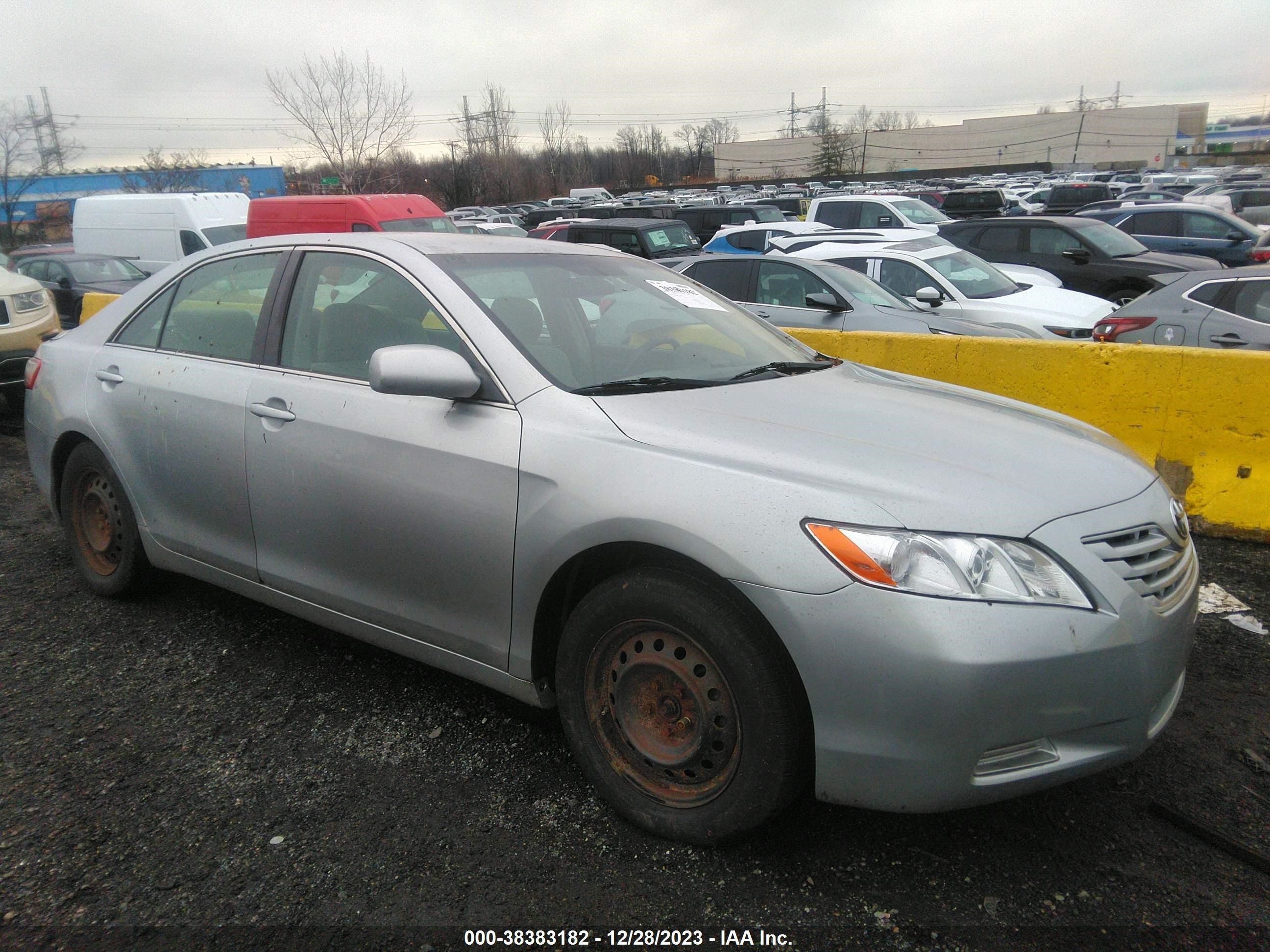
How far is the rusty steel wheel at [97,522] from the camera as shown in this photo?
159 inches

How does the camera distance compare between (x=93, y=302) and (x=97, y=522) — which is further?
(x=93, y=302)

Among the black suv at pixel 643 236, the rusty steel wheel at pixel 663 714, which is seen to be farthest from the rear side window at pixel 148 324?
the black suv at pixel 643 236

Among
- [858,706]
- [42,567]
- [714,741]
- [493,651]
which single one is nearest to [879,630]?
[858,706]

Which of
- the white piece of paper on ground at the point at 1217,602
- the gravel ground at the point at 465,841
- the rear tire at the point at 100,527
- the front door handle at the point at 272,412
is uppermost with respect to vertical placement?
the front door handle at the point at 272,412

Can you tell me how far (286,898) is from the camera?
2330 mm

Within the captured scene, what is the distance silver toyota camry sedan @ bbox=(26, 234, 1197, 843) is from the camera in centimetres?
211

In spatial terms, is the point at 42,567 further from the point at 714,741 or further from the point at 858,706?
the point at 858,706

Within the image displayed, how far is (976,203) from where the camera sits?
1005 inches

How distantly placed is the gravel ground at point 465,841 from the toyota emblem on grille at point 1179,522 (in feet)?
2.56

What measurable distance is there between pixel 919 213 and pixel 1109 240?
277 inches

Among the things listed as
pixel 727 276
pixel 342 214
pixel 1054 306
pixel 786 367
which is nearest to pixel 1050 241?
pixel 1054 306

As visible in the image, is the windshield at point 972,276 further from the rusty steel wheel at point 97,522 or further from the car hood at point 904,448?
the rusty steel wheel at point 97,522

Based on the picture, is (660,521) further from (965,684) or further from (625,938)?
(625,938)

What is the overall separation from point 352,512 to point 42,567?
2.80m
